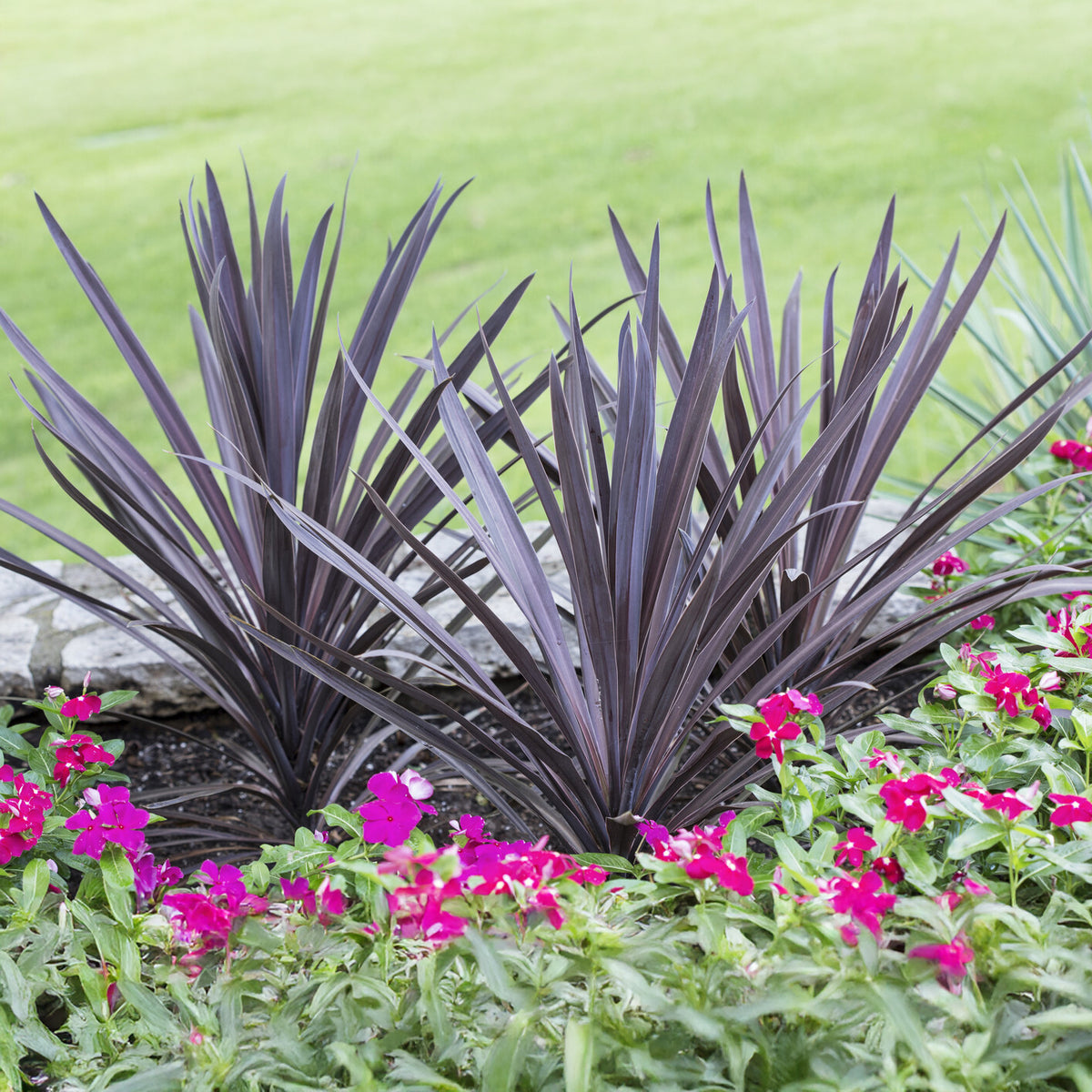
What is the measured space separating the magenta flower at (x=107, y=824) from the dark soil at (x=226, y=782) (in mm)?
255

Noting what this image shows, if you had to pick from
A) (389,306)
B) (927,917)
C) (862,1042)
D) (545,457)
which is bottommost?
(862,1042)

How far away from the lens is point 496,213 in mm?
6020

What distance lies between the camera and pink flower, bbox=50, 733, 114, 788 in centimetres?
121

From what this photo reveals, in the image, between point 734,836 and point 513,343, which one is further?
point 513,343

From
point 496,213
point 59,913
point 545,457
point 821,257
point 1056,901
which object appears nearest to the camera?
point 1056,901

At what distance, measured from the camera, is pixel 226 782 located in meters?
1.73

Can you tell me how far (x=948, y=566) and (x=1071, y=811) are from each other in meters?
0.80

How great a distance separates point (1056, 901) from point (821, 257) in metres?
4.74

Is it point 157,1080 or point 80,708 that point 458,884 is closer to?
point 157,1080

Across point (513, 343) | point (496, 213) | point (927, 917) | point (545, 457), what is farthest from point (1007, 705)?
point (496, 213)

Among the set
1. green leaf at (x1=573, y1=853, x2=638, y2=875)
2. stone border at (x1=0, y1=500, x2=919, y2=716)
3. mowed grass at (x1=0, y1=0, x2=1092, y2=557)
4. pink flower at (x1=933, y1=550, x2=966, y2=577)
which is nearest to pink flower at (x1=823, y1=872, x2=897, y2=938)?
green leaf at (x1=573, y1=853, x2=638, y2=875)

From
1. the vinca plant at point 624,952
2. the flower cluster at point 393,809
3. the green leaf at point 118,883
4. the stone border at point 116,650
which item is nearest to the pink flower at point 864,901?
the vinca plant at point 624,952

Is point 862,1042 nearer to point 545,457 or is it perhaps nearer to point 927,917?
point 927,917

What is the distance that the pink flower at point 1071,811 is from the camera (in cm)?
89
